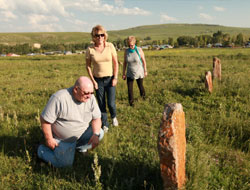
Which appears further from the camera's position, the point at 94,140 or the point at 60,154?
the point at 94,140

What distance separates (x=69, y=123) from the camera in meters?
3.26

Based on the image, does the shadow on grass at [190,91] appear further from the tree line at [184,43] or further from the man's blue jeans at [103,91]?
the tree line at [184,43]

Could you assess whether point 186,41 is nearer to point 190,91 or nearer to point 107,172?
point 190,91

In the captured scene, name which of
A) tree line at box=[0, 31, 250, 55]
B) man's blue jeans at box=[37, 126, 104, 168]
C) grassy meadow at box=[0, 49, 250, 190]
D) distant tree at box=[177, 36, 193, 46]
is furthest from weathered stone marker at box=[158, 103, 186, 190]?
distant tree at box=[177, 36, 193, 46]

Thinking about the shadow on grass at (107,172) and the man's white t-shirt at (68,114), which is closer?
the shadow on grass at (107,172)

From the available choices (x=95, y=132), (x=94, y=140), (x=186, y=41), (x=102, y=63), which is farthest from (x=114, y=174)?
(x=186, y=41)

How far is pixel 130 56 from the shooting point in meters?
6.26

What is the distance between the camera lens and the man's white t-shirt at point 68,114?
303 cm

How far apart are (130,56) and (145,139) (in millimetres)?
3159

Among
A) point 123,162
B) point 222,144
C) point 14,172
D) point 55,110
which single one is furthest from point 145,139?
point 14,172

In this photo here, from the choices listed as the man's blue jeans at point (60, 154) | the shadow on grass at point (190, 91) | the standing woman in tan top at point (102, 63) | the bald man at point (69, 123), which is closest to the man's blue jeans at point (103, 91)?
the standing woman in tan top at point (102, 63)

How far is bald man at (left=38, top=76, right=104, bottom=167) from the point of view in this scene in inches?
119

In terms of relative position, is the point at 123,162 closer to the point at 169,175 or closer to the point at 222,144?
the point at 169,175

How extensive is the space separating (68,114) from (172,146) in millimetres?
1857
